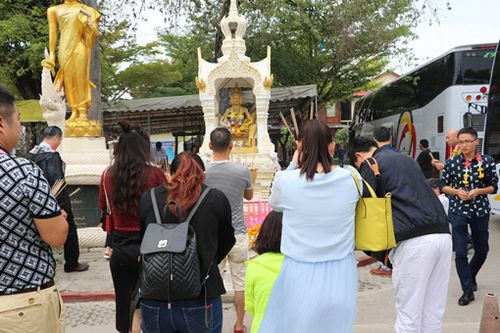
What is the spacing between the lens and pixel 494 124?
388 inches

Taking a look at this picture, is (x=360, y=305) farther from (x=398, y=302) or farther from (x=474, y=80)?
(x=474, y=80)

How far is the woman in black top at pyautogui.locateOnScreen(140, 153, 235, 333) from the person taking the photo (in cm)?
274

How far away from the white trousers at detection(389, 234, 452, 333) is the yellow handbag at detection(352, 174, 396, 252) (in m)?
0.36

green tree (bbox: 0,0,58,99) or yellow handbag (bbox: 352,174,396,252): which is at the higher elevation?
green tree (bbox: 0,0,58,99)

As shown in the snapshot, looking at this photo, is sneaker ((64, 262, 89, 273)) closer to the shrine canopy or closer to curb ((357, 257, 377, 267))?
curb ((357, 257, 377, 267))

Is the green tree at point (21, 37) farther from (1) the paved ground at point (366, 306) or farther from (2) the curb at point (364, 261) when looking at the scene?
(2) the curb at point (364, 261)

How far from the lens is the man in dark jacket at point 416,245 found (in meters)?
3.21

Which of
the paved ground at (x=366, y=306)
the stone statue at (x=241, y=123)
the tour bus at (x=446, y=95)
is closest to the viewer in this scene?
the paved ground at (x=366, y=306)

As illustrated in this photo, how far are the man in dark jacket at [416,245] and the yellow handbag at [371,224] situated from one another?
1.03ft

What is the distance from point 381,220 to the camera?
9.73 ft

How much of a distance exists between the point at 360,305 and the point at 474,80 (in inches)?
372

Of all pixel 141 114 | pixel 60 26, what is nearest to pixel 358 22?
pixel 141 114

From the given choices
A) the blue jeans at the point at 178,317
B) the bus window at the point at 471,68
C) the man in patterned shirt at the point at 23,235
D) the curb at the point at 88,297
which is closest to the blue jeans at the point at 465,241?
the blue jeans at the point at 178,317

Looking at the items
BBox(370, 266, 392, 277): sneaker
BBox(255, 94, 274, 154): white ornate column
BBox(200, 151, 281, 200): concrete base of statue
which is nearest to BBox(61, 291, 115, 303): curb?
BBox(370, 266, 392, 277): sneaker
